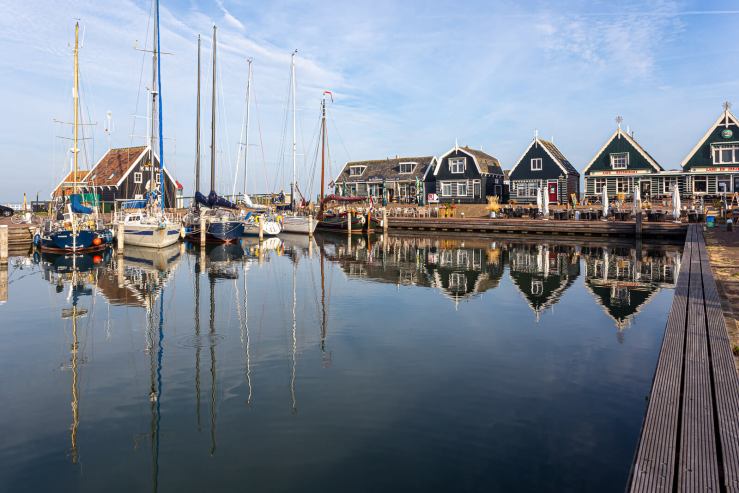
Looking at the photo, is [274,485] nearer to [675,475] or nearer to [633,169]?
[675,475]

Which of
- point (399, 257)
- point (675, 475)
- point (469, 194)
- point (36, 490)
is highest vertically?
point (469, 194)

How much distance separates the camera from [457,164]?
6500 centimetres

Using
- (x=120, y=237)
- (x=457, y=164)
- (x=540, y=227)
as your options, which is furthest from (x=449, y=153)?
(x=120, y=237)

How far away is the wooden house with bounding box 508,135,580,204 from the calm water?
125 feet

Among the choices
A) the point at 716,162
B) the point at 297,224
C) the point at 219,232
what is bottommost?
the point at 219,232

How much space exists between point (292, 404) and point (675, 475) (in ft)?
20.3

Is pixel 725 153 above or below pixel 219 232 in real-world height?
above

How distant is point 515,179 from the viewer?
61.5 meters

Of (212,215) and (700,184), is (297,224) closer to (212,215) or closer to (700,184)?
(212,215)

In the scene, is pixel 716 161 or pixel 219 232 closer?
pixel 219 232

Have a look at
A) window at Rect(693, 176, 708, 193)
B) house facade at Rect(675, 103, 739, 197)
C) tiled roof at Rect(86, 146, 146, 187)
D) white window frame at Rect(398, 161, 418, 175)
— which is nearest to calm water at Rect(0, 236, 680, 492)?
house facade at Rect(675, 103, 739, 197)

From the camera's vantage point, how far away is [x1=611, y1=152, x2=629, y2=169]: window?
55.1 metres

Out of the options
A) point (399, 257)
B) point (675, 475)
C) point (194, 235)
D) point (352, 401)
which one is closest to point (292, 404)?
point (352, 401)

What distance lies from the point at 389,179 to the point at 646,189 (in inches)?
1202
